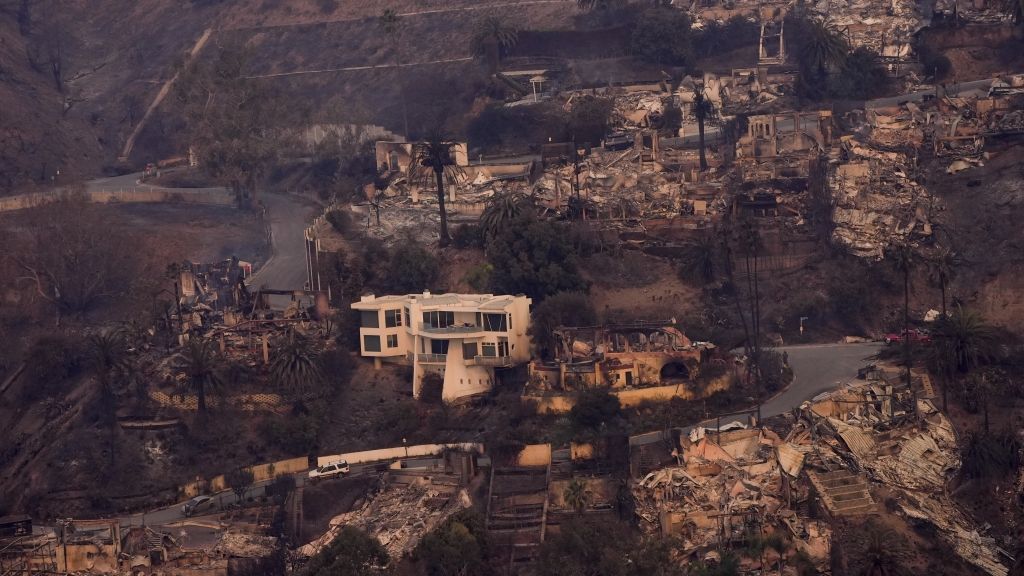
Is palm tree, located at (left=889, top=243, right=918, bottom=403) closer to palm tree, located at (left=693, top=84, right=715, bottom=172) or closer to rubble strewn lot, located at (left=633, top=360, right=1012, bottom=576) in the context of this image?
rubble strewn lot, located at (left=633, top=360, right=1012, bottom=576)

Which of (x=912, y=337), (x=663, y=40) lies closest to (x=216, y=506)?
(x=912, y=337)

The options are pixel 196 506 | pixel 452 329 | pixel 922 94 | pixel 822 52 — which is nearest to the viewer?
pixel 196 506

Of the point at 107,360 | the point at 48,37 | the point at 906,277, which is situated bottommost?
the point at 107,360

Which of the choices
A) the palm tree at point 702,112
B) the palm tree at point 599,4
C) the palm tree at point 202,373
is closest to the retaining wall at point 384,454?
the palm tree at point 202,373

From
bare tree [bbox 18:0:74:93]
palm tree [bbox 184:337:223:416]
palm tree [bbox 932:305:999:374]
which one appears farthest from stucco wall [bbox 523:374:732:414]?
bare tree [bbox 18:0:74:93]

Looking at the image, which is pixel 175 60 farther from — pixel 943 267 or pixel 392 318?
pixel 943 267

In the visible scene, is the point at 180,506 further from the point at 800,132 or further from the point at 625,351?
the point at 800,132
